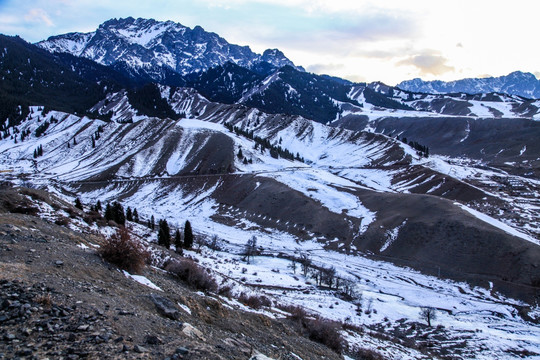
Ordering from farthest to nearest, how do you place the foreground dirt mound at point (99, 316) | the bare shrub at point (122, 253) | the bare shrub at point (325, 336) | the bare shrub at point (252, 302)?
1. the bare shrub at point (252, 302)
2. the bare shrub at point (325, 336)
3. the bare shrub at point (122, 253)
4. the foreground dirt mound at point (99, 316)

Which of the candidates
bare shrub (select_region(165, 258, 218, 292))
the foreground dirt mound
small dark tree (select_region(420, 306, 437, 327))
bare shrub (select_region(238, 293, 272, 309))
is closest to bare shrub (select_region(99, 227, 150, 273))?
the foreground dirt mound

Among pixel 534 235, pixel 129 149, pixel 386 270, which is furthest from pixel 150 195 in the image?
pixel 534 235

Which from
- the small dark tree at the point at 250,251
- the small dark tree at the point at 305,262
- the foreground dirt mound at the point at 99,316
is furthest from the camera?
the small dark tree at the point at 250,251

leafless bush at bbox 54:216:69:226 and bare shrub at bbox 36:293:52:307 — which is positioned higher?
bare shrub at bbox 36:293:52:307

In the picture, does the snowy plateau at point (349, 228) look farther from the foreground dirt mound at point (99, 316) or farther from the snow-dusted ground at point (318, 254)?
the foreground dirt mound at point (99, 316)

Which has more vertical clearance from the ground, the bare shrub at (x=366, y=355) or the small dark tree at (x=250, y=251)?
the bare shrub at (x=366, y=355)

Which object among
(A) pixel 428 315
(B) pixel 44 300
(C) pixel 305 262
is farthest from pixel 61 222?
(C) pixel 305 262

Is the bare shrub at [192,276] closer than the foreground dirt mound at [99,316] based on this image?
No

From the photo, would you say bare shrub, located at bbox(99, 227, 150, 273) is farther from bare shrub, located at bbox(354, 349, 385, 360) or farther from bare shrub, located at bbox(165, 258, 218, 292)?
bare shrub, located at bbox(354, 349, 385, 360)

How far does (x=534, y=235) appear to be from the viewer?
275ft

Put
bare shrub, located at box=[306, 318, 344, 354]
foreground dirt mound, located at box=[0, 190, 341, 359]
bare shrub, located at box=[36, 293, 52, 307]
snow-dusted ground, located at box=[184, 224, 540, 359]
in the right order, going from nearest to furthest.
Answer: foreground dirt mound, located at box=[0, 190, 341, 359] → bare shrub, located at box=[36, 293, 52, 307] → bare shrub, located at box=[306, 318, 344, 354] → snow-dusted ground, located at box=[184, 224, 540, 359]

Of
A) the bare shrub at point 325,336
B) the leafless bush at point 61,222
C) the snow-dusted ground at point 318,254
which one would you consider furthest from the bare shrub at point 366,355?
the leafless bush at point 61,222

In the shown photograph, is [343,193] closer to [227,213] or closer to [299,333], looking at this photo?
[227,213]

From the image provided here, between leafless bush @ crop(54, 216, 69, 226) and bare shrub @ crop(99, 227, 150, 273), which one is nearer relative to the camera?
bare shrub @ crop(99, 227, 150, 273)
